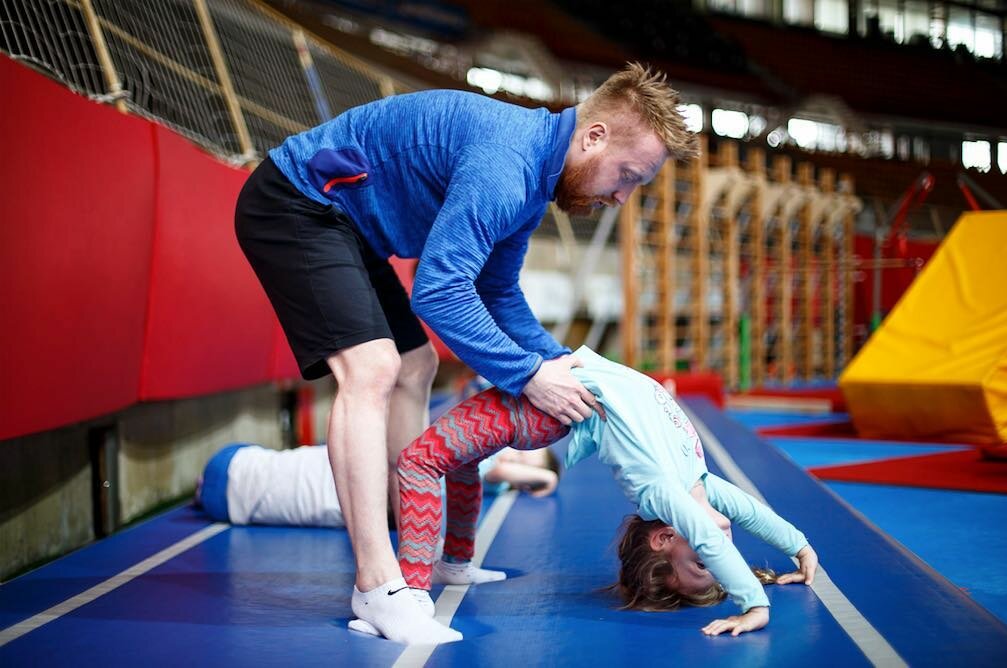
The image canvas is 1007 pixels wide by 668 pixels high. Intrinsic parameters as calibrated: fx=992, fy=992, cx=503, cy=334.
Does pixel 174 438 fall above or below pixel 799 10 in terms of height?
below

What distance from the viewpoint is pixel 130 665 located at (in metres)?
1.69

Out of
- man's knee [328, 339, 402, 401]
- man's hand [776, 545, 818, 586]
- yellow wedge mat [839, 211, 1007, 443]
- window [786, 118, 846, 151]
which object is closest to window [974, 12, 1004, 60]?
window [786, 118, 846, 151]

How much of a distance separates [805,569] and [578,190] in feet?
3.16

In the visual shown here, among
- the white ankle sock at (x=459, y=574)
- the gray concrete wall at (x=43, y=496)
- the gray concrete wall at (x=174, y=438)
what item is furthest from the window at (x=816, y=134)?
the white ankle sock at (x=459, y=574)

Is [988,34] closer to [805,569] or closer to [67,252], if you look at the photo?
[805,569]

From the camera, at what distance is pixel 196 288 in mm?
3430

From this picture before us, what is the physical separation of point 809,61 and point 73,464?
2034 cm

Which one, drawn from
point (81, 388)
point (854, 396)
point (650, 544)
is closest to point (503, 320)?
point (650, 544)

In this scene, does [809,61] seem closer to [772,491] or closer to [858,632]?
[772,491]

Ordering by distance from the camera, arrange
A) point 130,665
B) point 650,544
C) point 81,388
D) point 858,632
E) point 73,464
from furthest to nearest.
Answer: point 73,464 → point 81,388 → point 650,544 → point 858,632 → point 130,665

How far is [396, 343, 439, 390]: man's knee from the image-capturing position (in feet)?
7.83

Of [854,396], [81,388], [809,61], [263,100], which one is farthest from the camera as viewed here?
[809,61]

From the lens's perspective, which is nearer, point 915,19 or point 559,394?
point 559,394

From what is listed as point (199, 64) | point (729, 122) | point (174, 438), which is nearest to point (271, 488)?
point (174, 438)
